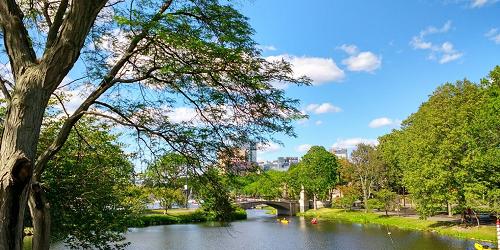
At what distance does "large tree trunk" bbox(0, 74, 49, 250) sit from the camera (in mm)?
4469

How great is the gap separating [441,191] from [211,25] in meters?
34.9

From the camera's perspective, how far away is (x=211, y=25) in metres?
6.89

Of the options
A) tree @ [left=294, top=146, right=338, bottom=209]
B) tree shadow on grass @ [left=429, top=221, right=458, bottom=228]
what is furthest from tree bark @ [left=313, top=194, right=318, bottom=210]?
tree shadow on grass @ [left=429, top=221, right=458, bottom=228]

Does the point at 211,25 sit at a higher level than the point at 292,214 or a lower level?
higher

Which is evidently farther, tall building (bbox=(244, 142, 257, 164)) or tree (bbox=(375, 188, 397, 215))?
tree (bbox=(375, 188, 397, 215))

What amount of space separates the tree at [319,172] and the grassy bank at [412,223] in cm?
358

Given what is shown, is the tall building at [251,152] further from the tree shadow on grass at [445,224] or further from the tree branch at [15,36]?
the tree shadow on grass at [445,224]

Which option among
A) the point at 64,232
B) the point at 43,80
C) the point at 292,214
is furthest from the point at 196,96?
the point at 292,214

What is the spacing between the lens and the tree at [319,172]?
69312mm

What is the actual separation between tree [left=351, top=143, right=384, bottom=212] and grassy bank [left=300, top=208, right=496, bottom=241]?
3.64 metres

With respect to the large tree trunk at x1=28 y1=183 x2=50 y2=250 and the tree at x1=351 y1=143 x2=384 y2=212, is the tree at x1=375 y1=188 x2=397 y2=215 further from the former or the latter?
the large tree trunk at x1=28 y1=183 x2=50 y2=250

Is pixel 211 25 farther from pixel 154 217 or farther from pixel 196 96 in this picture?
pixel 154 217

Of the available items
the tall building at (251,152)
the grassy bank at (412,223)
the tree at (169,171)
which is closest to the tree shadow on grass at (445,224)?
the grassy bank at (412,223)

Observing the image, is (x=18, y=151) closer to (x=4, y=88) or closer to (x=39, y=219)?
(x=4, y=88)
